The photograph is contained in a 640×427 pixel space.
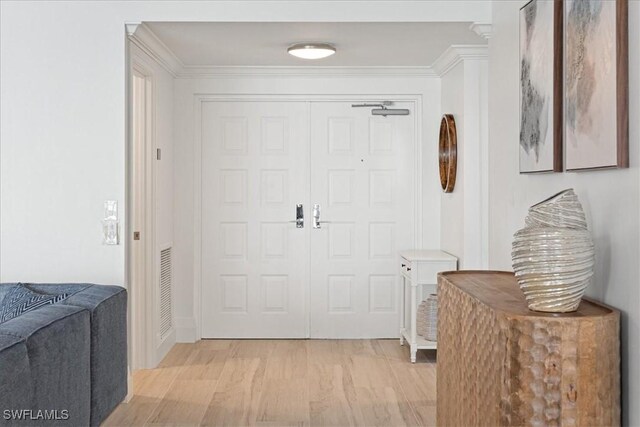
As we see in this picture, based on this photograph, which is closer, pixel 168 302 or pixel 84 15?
pixel 84 15

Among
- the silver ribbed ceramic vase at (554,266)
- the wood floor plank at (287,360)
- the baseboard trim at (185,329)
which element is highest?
the silver ribbed ceramic vase at (554,266)

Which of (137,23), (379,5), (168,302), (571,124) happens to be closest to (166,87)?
(137,23)

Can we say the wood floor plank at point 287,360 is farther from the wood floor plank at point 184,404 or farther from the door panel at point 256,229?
the wood floor plank at point 184,404

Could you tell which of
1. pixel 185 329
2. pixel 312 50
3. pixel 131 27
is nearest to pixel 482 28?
pixel 312 50

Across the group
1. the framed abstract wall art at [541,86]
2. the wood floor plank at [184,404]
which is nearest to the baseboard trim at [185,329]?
the wood floor plank at [184,404]

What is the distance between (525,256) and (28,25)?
323cm

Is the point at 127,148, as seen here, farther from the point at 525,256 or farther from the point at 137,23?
the point at 525,256

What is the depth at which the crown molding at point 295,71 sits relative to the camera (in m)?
5.58

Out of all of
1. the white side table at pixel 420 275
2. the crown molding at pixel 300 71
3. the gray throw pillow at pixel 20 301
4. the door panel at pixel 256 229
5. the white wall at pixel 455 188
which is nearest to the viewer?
the gray throw pillow at pixel 20 301

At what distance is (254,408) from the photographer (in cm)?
392

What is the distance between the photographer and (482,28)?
4012 mm

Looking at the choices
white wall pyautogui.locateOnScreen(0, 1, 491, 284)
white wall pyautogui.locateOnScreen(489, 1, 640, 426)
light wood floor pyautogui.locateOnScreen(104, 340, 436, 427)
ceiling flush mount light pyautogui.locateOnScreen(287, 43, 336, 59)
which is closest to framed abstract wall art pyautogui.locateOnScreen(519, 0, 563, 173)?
white wall pyautogui.locateOnScreen(489, 1, 640, 426)

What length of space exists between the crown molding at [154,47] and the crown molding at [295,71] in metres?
0.16

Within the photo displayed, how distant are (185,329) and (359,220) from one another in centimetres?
173
